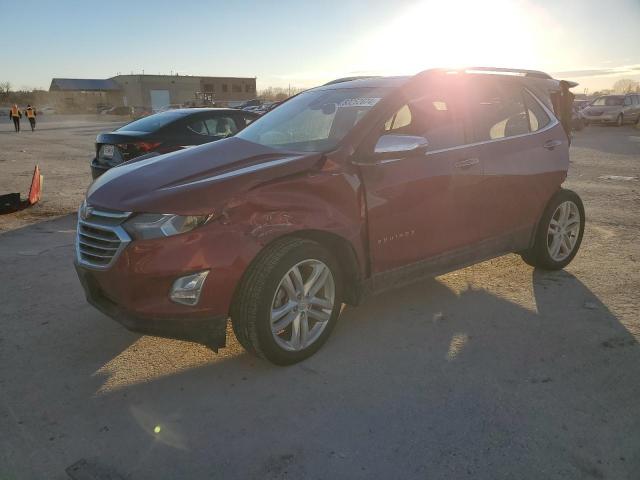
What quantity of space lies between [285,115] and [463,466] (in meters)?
3.00

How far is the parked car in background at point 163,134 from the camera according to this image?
6906 millimetres

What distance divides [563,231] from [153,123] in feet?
19.0

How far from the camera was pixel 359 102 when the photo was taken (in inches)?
146

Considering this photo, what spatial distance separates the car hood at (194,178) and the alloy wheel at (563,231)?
2686 millimetres

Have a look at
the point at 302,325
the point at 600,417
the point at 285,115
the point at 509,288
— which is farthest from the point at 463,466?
the point at 285,115

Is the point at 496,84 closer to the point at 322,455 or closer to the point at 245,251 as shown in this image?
the point at 245,251

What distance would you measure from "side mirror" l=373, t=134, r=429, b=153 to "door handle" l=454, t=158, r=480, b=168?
0.60 metres

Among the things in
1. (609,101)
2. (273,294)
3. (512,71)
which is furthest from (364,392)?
(609,101)

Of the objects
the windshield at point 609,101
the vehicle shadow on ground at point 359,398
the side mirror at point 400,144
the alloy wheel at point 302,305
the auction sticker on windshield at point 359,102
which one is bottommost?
the vehicle shadow on ground at point 359,398

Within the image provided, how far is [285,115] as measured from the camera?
4.17 m

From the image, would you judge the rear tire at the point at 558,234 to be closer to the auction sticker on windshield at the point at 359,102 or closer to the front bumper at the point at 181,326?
the auction sticker on windshield at the point at 359,102

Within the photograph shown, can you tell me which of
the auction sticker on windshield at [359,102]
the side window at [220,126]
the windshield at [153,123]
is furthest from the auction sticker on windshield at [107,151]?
the auction sticker on windshield at [359,102]

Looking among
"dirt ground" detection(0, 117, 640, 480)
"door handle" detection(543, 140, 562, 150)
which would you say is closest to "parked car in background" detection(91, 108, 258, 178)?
"dirt ground" detection(0, 117, 640, 480)

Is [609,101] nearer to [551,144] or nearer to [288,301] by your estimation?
[551,144]
